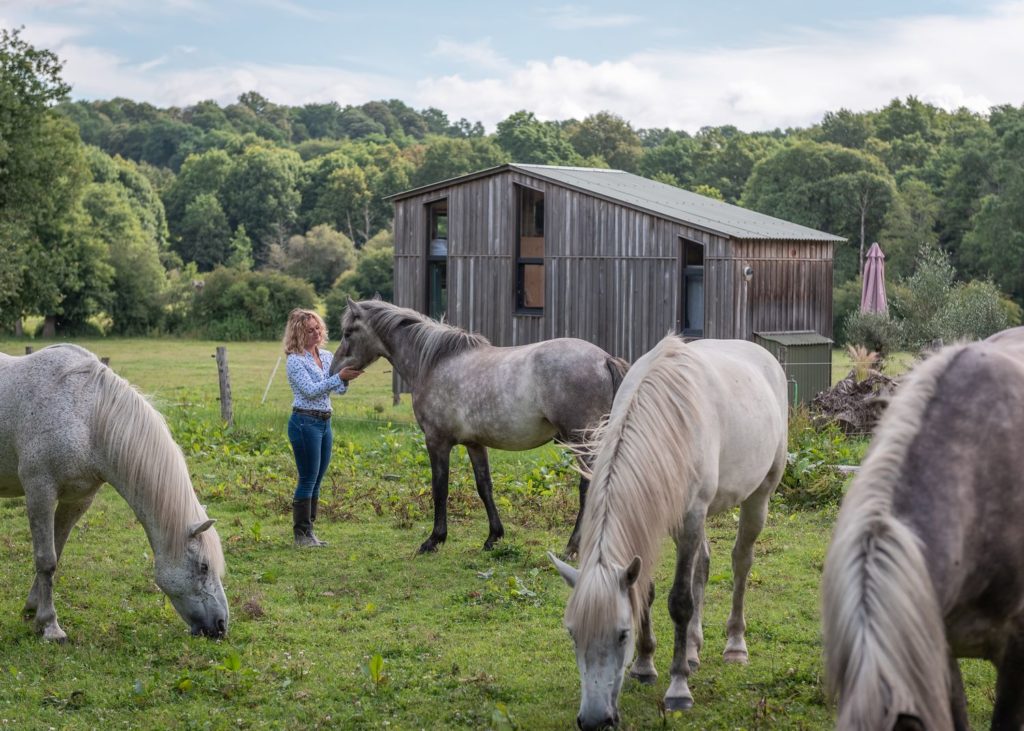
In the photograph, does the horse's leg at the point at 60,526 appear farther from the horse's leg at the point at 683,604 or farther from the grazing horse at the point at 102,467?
the horse's leg at the point at 683,604

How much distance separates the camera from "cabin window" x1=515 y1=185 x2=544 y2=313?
20.7m

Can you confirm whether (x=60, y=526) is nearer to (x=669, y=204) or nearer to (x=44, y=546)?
(x=44, y=546)

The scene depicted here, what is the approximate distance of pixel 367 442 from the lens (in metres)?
13.0

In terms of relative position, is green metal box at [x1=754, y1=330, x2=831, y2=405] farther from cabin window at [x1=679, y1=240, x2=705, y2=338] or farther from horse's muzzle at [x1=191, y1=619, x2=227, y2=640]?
horse's muzzle at [x1=191, y1=619, x2=227, y2=640]

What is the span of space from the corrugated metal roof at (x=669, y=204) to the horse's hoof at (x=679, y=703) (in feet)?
45.7

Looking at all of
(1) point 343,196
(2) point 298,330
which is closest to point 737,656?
(2) point 298,330

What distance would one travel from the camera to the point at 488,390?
8.13 m

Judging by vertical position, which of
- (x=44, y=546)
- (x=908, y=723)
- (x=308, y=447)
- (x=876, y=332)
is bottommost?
(x=44, y=546)

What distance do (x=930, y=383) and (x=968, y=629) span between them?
0.78 metres

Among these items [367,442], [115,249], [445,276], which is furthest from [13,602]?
[115,249]

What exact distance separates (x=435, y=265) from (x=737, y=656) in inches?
671

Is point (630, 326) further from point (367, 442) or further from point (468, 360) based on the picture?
point (468, 360)

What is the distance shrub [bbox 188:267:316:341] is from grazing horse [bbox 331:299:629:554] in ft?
107

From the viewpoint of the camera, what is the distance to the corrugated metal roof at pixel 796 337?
62.7 ft
